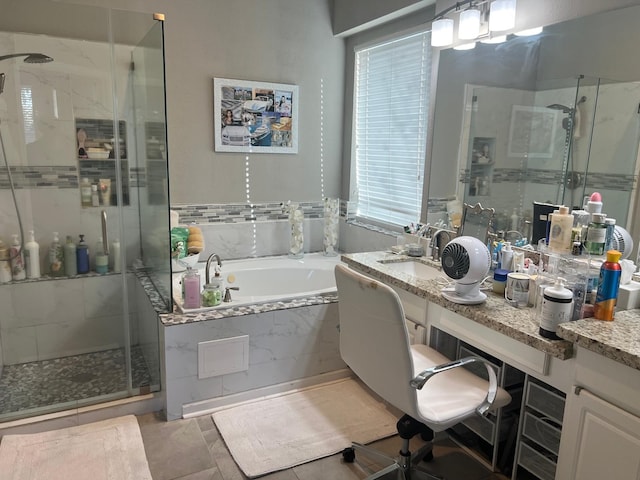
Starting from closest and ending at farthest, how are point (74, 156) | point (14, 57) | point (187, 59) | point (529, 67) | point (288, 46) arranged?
point (529, 67) < point (14, 57) < point (74, 156) < point (187, 59) < point (288, 46)

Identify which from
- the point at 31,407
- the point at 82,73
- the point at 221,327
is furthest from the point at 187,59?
the point at 31,407

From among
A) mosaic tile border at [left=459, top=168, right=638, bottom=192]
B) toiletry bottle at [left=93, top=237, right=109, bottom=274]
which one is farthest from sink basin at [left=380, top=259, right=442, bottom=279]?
toiletry bottle at [left=93, top=237, right=109, bottom=274]

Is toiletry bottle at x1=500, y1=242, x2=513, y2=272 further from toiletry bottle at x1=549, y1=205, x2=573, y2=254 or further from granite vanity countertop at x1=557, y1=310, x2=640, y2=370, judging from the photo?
granite vanity countertop at x1=557, y1=310, x2=640, y2=370

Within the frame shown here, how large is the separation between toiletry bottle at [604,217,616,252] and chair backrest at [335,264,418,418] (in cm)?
87

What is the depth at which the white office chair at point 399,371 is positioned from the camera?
Answer: 162cm

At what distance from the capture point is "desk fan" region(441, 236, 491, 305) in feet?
6.28

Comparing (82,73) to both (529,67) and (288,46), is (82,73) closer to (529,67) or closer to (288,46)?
(288,46)

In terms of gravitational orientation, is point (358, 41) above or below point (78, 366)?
above

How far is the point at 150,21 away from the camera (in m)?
2.46

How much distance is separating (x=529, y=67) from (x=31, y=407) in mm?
2962

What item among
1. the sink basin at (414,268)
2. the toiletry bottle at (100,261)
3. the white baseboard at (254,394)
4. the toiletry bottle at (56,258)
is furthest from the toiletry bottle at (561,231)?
the toiletry bottle at (56,258)

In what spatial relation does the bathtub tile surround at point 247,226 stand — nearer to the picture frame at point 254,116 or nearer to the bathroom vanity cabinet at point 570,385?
the picture frame at point 254,116

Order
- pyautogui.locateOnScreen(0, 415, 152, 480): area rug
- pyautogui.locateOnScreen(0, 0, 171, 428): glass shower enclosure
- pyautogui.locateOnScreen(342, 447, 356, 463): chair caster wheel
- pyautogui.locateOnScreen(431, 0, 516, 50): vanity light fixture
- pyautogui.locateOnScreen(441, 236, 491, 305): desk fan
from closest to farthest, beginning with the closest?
pyautogui.locateOnScreen(441, 236, 491, 305): desk fan < pyautogui.locateOnScreen(0, 415, 152, 480): area rug < pyautogui.locateOnScreen(342, 447, 356, 463): chair caster wheel < pyautogui.locateOnScreen(431, 0, 516, 50): vanity light fixture < pyautogui.locateOnScreen(0, 0, 171, 428): glass shower enclosure

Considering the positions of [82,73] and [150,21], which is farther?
[82,73]
